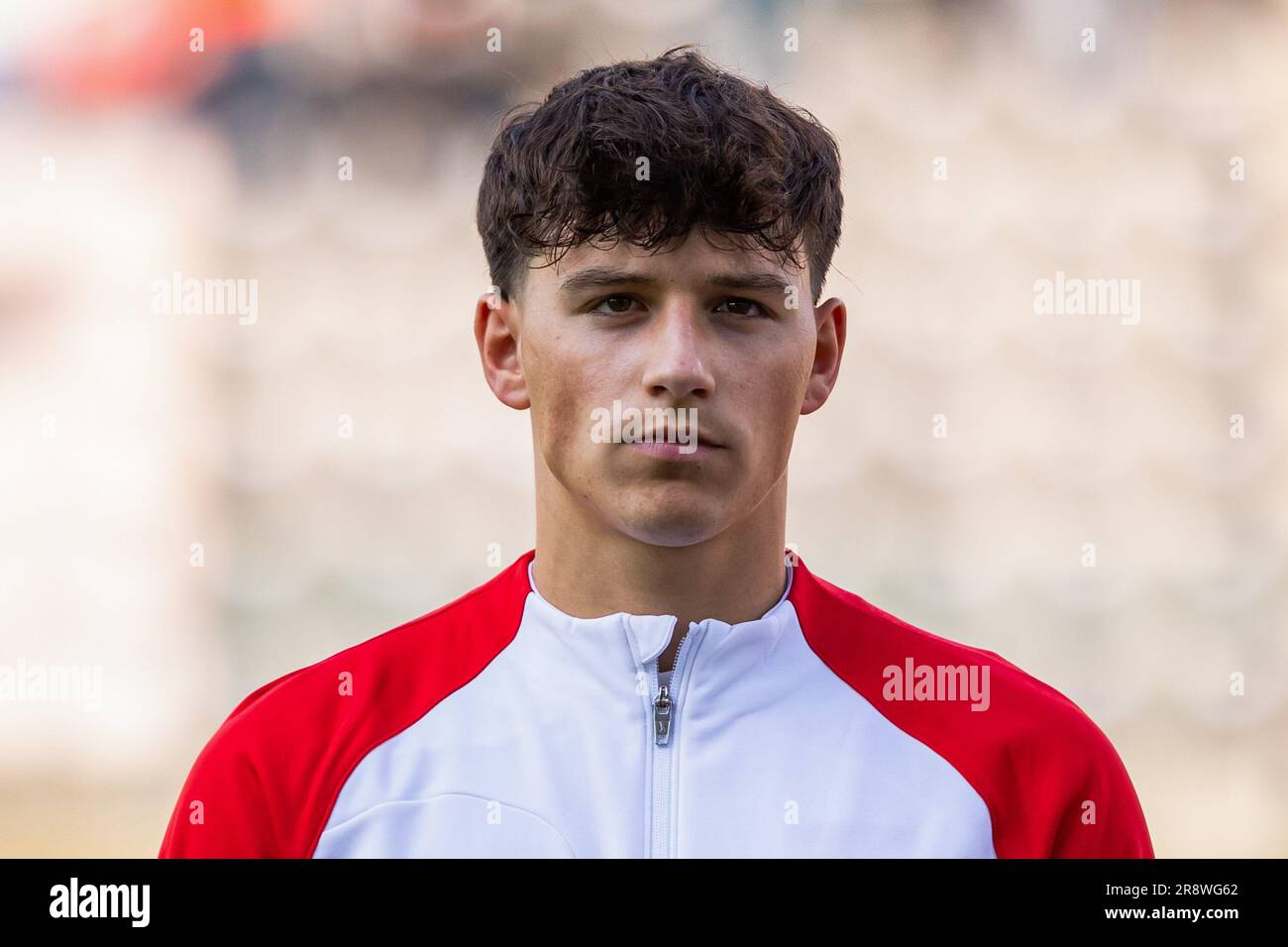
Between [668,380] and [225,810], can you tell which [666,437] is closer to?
[668,380]

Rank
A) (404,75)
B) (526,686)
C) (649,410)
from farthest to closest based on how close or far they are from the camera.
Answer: (404,75) → (526,686) → (649,410)

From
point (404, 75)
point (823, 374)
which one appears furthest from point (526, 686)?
point (404, 75)

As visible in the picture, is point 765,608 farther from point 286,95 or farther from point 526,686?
point 286,95

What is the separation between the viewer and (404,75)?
4.37m

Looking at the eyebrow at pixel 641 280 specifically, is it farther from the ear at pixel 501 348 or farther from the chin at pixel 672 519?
the chin at pixel 672 519

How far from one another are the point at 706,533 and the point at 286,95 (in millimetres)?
3213

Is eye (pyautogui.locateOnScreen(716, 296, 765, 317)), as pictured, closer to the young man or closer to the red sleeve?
the young man

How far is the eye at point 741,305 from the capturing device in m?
1.92

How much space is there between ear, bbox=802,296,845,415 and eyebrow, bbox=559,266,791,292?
21cm

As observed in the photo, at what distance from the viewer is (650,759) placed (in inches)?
75.2

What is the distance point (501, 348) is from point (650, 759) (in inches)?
28.0

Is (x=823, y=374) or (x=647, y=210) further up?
(x=647, y=210)

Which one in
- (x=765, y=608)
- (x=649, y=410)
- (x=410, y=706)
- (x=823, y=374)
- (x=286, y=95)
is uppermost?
(x=286, y=95)

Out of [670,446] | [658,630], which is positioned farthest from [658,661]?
[670,446]
